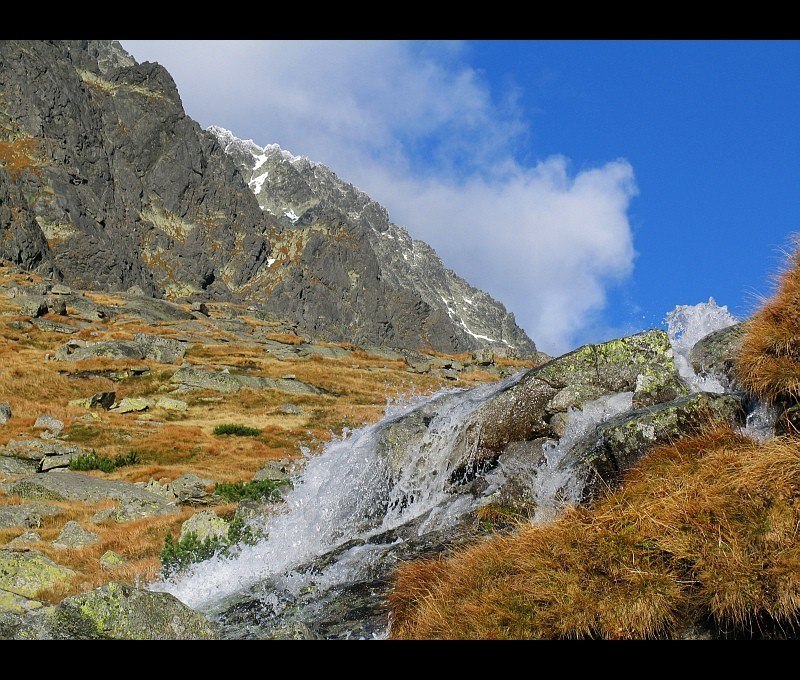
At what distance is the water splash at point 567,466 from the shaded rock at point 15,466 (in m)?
24.9

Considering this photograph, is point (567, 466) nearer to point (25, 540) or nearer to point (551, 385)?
point (551, 385)

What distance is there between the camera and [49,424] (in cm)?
3547

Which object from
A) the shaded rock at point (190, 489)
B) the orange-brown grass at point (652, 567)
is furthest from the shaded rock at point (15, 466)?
the orange-brown grass at point (652, 567)

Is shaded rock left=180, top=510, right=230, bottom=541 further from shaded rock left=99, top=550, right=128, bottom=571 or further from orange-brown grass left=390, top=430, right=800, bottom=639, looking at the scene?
orange-brown grass left=390, top=430, right=800, bottom=639

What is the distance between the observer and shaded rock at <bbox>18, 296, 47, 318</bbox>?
70.1 metres

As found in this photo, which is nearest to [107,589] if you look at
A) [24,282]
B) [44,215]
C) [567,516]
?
[567,516]

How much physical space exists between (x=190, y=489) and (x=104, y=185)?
171m

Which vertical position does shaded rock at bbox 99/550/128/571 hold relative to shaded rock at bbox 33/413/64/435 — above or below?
below

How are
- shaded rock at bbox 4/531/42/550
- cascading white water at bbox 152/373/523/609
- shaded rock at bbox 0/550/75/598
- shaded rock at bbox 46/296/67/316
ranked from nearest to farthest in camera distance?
shaded rock at bbox 0/550/75/598, cascading white water at bbox 152/373/523/609, shaded rock at bbox 4/531/42/550, shaded rock at bbox 46/296/67/316

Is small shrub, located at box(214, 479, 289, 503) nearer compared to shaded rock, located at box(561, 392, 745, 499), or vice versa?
shaded rock, located at box(561, 392, 745, 499)

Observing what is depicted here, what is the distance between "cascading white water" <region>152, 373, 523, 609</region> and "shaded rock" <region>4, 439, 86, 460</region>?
1849 cm

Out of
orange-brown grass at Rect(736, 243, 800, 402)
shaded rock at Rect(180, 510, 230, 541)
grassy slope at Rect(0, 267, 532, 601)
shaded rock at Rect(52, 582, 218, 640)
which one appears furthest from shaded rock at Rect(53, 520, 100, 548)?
orange-brown grass at Rect(736, 243, 800, 402)

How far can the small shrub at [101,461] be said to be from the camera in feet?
96.0

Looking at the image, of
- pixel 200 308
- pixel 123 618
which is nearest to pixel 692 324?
pixel 123 618
